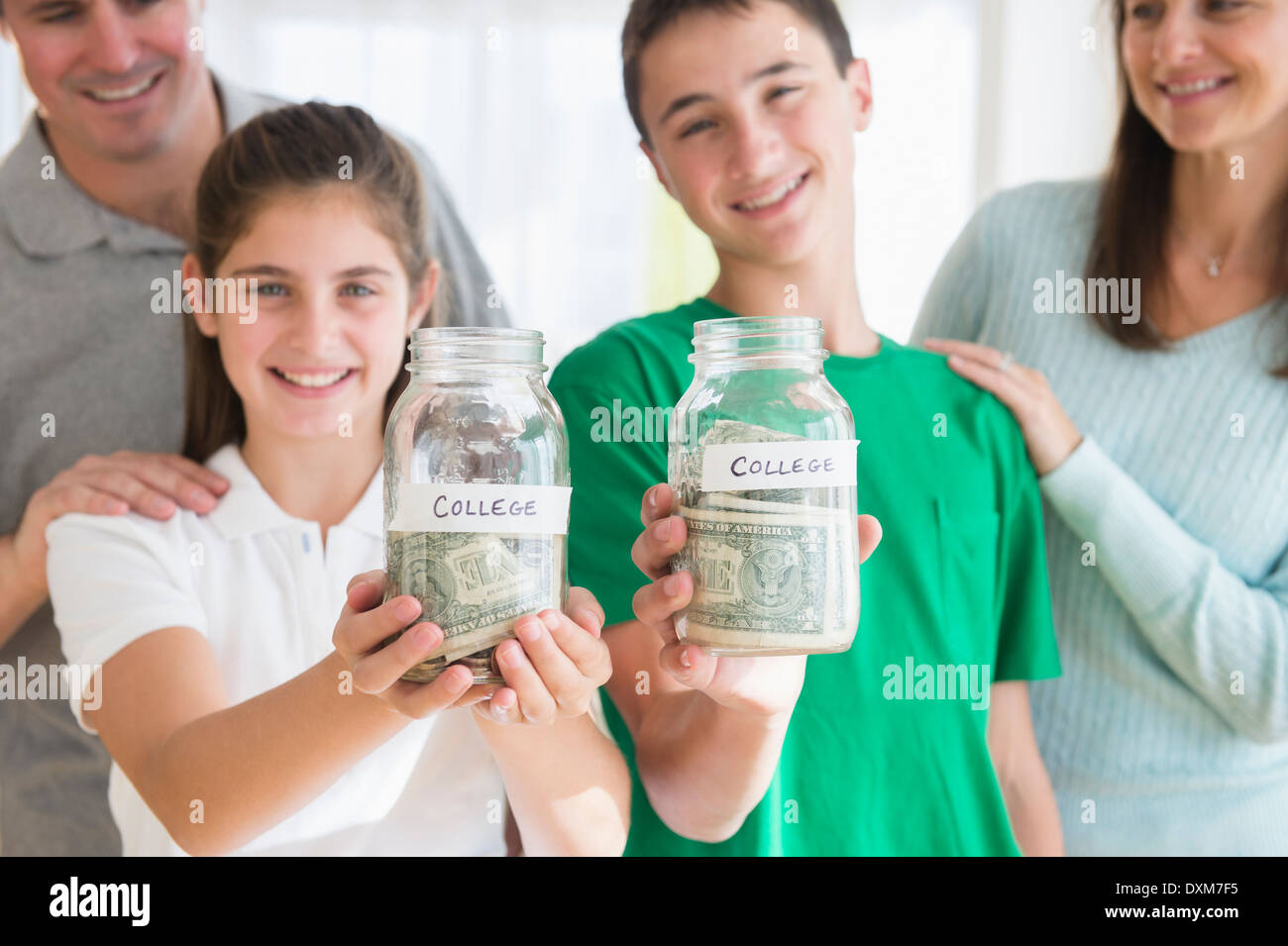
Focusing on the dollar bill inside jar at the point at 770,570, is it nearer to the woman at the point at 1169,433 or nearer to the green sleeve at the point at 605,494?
the green sleeve at the point at 605,494

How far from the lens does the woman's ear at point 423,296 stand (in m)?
1.17

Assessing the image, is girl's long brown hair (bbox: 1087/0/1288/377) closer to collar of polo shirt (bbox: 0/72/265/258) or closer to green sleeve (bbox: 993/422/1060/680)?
green sleeve (bbox: 993/422/1060/680)

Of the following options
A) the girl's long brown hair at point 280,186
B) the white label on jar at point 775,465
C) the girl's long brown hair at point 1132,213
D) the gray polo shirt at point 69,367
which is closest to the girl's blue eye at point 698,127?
the girl's long brown hair at point 280,186

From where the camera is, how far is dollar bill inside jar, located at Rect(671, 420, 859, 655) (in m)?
0.70

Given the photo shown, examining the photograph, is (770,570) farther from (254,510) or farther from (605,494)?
(254,510)

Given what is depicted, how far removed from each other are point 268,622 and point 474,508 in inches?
22.4

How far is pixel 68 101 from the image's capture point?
126 cm

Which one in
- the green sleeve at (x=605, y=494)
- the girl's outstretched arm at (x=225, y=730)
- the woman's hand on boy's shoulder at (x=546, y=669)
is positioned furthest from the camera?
the green sleeve at (x=605, y=494)

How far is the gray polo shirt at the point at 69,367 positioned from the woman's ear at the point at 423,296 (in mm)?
341

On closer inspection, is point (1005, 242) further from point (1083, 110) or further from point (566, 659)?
point (566, 659)

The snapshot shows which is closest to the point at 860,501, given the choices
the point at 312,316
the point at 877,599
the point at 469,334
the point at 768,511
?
the point at 877,599
